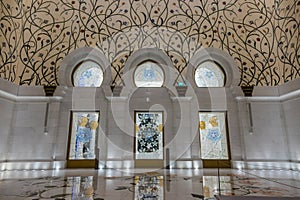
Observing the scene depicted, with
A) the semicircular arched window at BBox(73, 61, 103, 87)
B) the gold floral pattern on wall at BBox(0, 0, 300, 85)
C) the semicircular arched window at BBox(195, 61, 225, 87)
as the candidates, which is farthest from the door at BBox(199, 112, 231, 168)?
the semicircular arched window at BBox(73, 61, 103, 87)

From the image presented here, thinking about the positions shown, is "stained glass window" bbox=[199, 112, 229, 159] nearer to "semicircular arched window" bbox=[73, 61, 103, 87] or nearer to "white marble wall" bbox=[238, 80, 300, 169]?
"white marble wall" bbox=[238, 80, 300, 169]

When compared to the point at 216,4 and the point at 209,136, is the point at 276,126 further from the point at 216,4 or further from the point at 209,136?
the point at 216,4

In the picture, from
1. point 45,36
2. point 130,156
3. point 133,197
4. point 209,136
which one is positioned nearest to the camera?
point 133,197

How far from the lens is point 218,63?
7254 mm

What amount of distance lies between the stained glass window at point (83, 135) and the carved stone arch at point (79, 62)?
1.18m

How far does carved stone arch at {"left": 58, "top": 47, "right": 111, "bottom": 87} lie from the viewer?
686 cm

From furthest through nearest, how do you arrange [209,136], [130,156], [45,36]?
[45,36] < [209,136] < [130,156]

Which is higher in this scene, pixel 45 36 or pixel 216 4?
→ pixel 216 4

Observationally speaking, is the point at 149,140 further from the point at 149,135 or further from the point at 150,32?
the point at 150,32

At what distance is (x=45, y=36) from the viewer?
284 inches

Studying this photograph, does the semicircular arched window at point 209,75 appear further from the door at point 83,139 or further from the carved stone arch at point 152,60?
the door at point 83,139

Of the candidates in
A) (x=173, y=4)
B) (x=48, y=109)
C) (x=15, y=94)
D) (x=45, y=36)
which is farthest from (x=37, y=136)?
(x=173, y=4)

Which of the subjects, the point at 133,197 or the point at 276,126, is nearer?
the point at 133,197

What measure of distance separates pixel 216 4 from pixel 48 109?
23.3 ft
